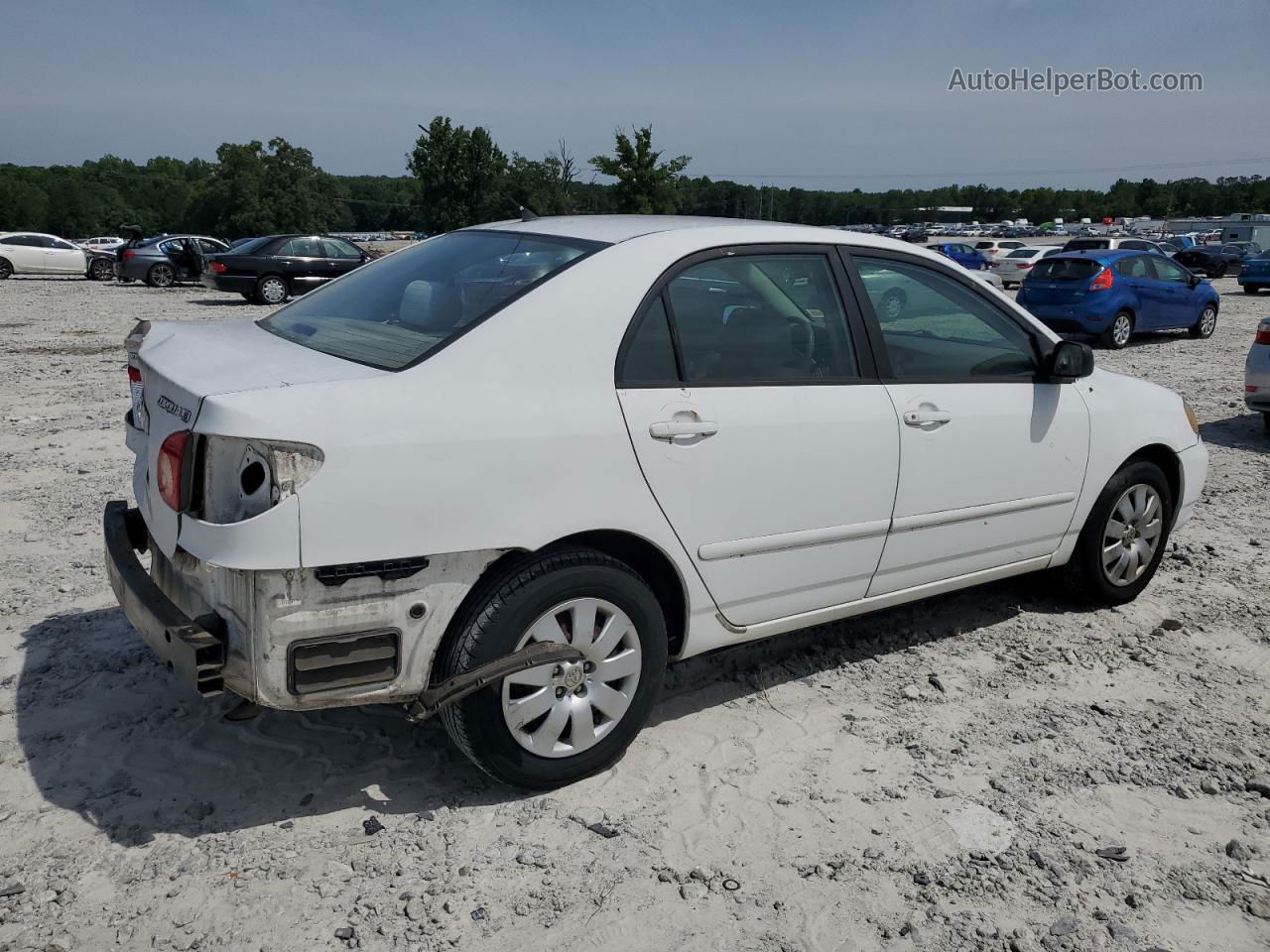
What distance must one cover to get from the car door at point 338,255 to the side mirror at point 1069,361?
19.2 m

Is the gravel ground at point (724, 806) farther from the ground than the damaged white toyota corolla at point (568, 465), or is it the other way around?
the damaged white toyota corolla at point (568, 465)

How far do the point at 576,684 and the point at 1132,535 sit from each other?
3.12m

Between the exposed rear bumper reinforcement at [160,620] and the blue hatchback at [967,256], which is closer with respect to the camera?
the exposed rear bumper reinforcement at [160,620]

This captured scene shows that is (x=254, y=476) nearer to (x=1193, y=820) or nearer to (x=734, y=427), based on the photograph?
(x=734, y=427)

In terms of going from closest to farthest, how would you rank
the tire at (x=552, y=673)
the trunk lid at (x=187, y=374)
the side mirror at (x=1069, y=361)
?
the trunk lid at (x=187, y=374) < the tire at (x=552, y=673) < the side mirror at (x=1069, y=361)

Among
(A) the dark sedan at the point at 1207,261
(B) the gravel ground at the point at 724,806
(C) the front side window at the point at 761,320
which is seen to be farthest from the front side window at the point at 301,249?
(A) the dark sedan at the point at 1207,261

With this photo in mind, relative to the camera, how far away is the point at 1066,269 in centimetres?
1686

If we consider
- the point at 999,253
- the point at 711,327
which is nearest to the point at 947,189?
the point at 999,253

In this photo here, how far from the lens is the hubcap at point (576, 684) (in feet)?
10.6

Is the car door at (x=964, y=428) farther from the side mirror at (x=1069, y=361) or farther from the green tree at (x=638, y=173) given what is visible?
the green tree at (x=638, y=173)

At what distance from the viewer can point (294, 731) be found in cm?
374

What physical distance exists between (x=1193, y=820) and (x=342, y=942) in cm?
264

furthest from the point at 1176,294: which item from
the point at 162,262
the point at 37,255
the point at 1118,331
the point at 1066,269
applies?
the point at 37,255

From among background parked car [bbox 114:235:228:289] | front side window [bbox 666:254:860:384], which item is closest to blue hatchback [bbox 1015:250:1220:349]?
front side window [bbox 666:254:860:384]
